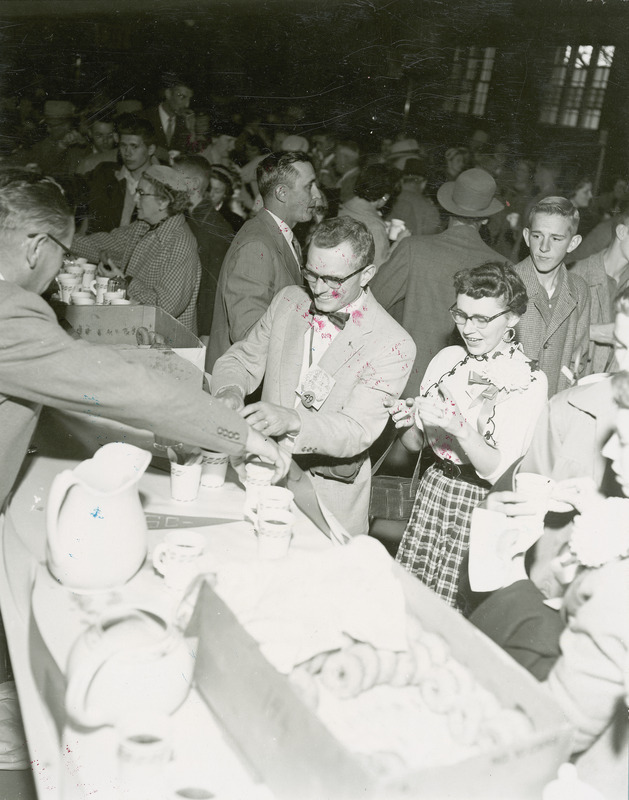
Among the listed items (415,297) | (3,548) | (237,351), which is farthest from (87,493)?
(415,297)

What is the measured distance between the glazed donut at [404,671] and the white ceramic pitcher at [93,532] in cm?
62

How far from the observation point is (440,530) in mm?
2248

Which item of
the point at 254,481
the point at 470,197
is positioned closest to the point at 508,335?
the point at 254,481

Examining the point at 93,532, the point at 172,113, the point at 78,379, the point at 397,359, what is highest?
the point at 172,113

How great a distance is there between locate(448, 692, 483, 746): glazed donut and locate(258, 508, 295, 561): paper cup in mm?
592

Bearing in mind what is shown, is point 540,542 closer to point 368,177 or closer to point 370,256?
point 370,256

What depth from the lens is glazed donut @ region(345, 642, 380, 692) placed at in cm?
114

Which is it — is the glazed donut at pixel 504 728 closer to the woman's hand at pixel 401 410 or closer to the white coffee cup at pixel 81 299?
the woman's hand at pixel 401 410

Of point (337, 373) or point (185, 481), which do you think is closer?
point (185, 481)

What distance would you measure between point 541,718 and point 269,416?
1.21 metres

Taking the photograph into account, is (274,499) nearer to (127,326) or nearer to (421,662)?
(421,662)

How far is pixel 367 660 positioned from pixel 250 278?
2.10 metres

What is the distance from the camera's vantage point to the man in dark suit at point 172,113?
5.61m

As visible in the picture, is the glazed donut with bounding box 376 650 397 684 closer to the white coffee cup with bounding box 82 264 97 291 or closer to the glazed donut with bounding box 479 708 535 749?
the glazed donut with bounding box 479 708 535 749
